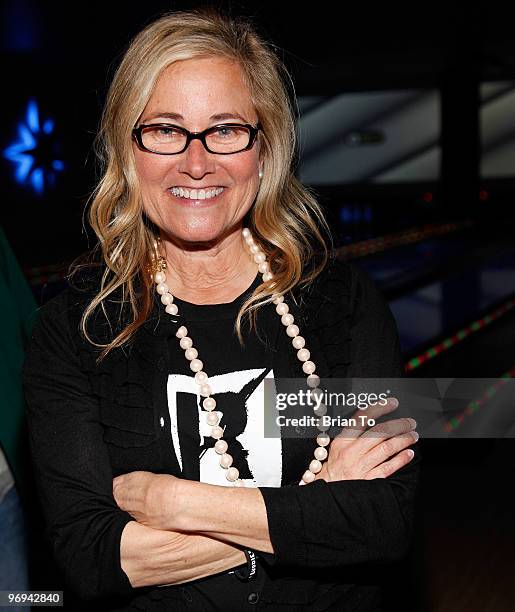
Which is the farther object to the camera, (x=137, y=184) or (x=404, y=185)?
(x=404, y=185)

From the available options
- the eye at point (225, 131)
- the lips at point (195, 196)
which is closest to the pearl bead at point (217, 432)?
the lips at point (195, 196)

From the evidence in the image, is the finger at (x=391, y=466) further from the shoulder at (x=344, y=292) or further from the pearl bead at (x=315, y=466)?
the shoulder at (x=344, y=292)

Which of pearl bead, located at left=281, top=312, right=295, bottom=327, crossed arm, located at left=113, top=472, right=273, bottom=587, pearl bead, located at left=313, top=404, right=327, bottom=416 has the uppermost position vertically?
pearl bead, located at left=281, top=312, right=295, bottom=327

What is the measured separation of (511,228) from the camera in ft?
34.7

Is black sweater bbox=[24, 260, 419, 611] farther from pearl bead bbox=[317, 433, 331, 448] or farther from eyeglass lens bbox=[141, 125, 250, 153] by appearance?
eyeglass lens bbox=[141, 125, 250, 153]

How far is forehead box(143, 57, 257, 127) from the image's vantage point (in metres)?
1.20

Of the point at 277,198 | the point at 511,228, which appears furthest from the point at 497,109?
the point at 277,198

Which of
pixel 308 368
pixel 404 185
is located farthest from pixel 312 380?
pixel 404 185

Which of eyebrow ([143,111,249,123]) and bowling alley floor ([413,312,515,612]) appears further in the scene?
bowling alley floor ([413,312,515,612])

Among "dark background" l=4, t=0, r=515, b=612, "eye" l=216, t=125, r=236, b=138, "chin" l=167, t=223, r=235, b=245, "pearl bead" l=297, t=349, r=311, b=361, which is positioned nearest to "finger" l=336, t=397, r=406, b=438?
"pearl bead" l=297, t=349, r=311, b=361

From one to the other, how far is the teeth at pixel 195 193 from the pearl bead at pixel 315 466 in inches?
16.6

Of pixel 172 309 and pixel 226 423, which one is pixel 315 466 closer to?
pixel 226 423

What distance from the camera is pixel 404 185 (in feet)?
50.6

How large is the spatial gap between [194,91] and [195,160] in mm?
97
